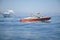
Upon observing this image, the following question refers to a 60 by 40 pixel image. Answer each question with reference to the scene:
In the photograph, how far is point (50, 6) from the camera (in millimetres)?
1787

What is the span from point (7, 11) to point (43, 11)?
0.49 metres

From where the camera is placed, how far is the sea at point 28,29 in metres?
1.74

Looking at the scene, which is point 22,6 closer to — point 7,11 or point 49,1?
point 7,11

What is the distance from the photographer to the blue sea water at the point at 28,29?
174 cm

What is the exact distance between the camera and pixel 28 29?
175 centimetres

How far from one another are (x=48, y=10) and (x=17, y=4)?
0.43 m

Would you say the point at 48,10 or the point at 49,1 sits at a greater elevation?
the point at 49,1

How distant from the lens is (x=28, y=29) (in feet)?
5.73

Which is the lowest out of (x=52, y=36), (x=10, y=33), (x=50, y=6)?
(x=52, y=36)

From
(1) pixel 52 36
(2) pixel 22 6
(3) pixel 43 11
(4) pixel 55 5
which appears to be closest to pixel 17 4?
(2) pixel 22 6

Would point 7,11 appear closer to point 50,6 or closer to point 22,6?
point 22,6

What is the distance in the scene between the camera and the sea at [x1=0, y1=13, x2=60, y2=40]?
174 cm

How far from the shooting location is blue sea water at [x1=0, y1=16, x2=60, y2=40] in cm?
174

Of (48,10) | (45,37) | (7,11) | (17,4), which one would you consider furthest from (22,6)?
(45,37)
